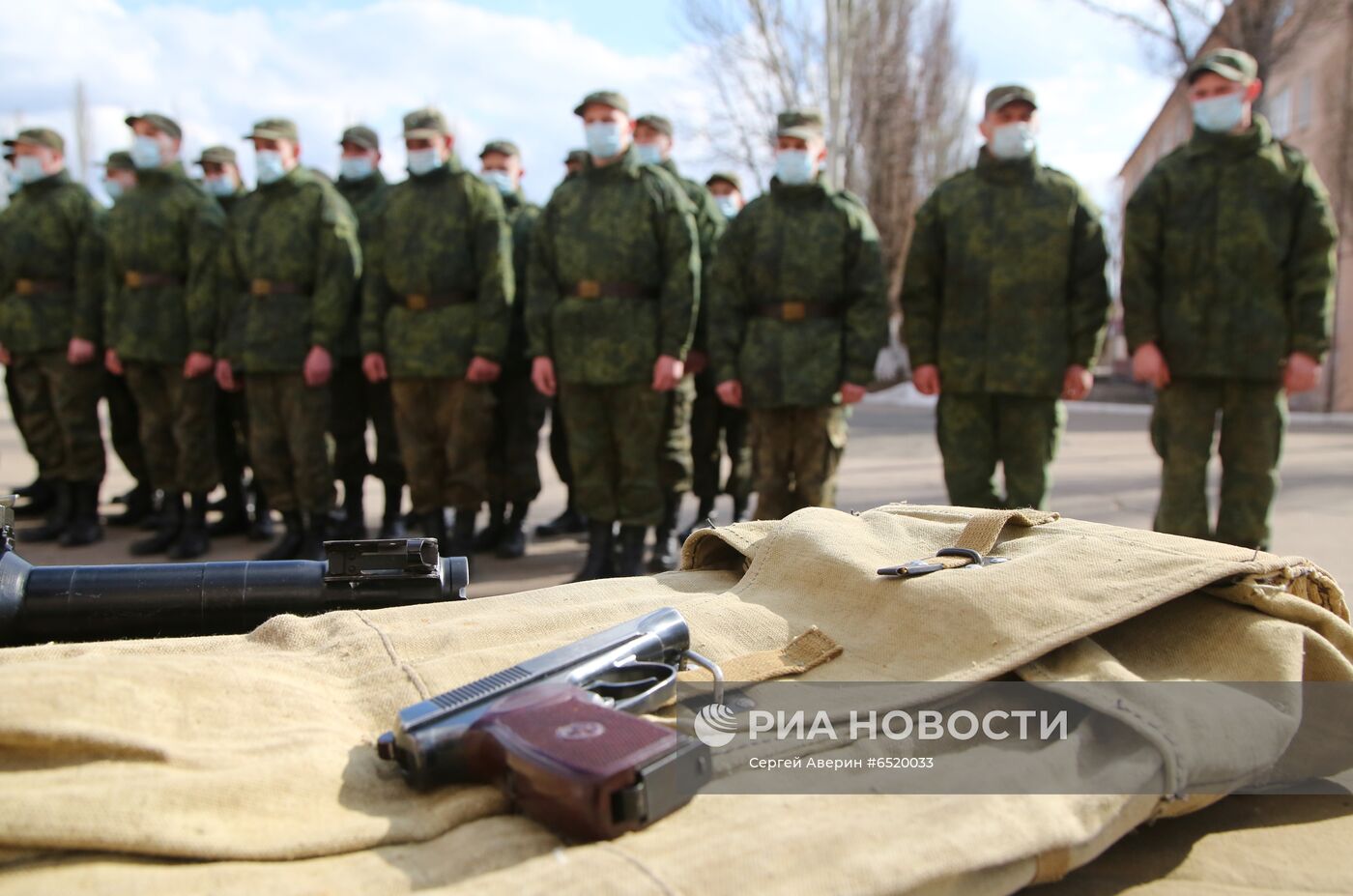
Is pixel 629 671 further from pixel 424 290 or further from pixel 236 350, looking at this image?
pixel 236 350

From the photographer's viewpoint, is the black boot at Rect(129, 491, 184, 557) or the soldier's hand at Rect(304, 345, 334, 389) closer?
the soldier's hand at Rect(304, 345, 334, 389)

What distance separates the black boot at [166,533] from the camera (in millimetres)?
5336

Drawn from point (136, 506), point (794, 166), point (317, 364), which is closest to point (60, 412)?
point (136, 506)

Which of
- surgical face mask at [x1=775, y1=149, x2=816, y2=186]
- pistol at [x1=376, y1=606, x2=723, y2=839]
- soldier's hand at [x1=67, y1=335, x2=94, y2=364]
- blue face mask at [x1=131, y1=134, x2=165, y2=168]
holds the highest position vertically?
blue face mask at [x1=131, y1=134, x2=165, y2=168]

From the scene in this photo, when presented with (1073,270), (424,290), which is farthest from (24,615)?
(1073,270)

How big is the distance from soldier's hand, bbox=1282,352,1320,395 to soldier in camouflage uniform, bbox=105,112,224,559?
16.1ft

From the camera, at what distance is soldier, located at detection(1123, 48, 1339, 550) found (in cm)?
379

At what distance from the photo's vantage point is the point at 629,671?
5.03 feet

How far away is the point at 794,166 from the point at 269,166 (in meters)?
2.66

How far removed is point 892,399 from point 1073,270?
16.0 m

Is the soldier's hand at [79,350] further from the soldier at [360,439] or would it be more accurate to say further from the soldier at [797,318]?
the soldier at [797,318]

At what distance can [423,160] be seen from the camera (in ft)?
16.4

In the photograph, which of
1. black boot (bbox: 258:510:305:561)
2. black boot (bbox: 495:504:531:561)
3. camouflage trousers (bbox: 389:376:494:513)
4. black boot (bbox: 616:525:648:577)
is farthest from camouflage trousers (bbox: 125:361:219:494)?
black boot (bbox: 616:525:648:577)

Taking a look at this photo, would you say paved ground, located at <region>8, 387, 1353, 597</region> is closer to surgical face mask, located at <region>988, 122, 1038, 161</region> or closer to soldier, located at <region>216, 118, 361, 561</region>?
soldier, located at <region>216, 118, 361, 561</region>
